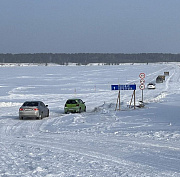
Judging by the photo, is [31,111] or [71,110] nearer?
[31,111]

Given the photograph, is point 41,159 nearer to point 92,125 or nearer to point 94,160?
point 94,160

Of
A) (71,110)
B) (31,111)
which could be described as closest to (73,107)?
(71,110)

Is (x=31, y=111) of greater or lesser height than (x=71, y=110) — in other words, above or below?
above

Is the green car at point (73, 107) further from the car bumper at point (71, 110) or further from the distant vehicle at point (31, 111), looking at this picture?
the distant vehicle at point (31, 111)

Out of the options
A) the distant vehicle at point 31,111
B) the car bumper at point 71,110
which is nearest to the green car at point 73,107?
the car bumper at point 71,110

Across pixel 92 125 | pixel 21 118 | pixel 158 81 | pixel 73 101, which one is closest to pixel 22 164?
pixel 92 125

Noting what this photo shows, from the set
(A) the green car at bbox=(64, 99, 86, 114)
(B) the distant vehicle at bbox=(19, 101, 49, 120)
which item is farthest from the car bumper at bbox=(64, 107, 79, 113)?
(B) the distant vehicle at bbox=(19, 101, 49, 120)

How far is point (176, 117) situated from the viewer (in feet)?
66.5

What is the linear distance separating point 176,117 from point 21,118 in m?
10.0

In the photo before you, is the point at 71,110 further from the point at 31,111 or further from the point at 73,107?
the point at 31,111

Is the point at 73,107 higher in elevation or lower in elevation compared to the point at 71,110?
higher

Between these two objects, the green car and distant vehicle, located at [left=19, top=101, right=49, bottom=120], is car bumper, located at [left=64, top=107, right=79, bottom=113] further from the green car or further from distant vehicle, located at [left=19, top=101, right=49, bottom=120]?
distant vehicle, located at [left=19, top=101, right=49, bottom=120]

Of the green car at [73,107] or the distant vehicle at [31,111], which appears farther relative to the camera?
the green car at [73,107]

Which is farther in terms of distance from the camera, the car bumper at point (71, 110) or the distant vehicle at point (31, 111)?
the car bumper at point (71, 110)
